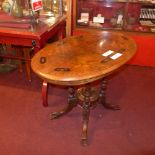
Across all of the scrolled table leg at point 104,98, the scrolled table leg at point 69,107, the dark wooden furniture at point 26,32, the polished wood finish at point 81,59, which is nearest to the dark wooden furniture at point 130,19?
the dark wooden furniture at point 26,32

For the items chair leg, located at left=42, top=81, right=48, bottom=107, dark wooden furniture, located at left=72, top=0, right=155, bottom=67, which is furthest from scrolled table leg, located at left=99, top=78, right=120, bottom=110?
dark wooden furniture, located at left=72, top=0, right=155, bottom=67

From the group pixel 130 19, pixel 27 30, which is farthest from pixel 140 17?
Answer: pixel 27 30

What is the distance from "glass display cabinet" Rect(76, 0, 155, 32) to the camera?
278 cm

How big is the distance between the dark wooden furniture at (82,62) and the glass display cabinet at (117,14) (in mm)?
954

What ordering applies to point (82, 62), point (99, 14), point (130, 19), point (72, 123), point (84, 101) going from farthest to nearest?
point (99, 14) → point (130, 19) → point (72, 123) → point (84, 101) → point (82, 62)

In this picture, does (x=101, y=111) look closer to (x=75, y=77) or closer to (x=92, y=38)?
(x=92, y=38)

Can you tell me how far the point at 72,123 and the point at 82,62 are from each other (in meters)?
0.70

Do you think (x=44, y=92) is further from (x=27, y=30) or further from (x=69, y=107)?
(x=27, y=30)

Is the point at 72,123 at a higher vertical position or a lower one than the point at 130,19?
lower

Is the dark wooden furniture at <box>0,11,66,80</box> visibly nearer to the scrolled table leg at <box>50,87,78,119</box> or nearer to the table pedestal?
the table pedestal

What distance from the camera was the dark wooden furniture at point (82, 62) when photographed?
1377mm

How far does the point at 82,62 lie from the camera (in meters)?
1.54

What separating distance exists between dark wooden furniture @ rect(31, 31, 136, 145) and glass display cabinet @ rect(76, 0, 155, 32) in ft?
3.13

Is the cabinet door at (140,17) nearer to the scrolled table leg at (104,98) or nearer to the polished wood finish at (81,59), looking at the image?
the polished wood finish at (81,59)
